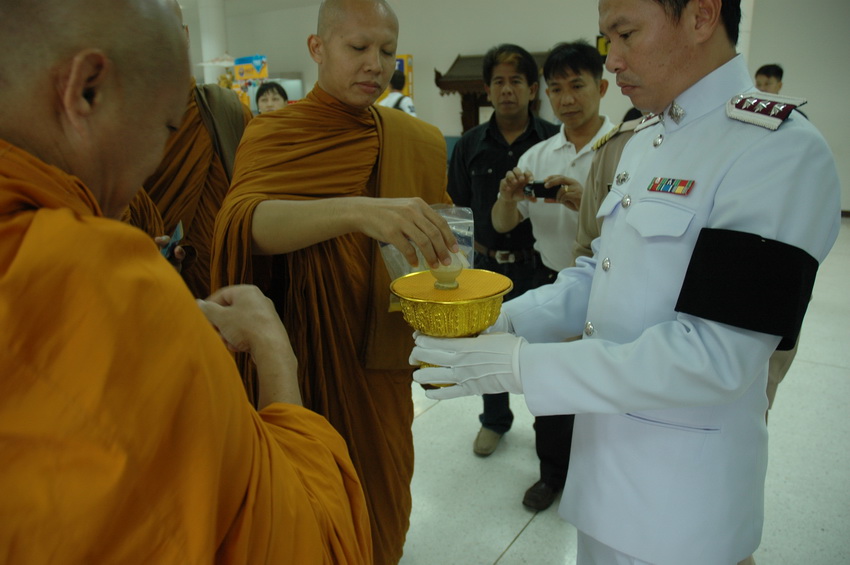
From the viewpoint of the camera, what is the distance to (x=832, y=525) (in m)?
2.15

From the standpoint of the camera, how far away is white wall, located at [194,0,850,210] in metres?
7.87

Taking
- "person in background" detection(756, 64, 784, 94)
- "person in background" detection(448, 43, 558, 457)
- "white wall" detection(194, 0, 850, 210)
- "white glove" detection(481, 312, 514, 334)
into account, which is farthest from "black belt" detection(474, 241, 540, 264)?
"white wall" detection(194, 0, 850, 210)

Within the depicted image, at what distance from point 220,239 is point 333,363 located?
0.45 metres

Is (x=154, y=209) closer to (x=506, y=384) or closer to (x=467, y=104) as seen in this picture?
(x=506, y=384)

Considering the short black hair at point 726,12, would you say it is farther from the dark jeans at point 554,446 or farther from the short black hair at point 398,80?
the short black hair at point 398,80

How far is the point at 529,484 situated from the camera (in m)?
2.47

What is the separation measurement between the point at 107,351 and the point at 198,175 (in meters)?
1.70

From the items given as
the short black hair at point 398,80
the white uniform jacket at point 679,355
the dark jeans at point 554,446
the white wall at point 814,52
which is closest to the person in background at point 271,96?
the short black hair at point 398,80

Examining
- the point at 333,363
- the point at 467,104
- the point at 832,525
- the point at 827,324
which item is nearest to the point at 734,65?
the point at 333,363

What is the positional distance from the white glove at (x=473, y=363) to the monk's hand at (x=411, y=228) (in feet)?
0.56

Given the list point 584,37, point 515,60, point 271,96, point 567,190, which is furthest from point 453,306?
point 584,37

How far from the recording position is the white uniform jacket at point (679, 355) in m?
0.91

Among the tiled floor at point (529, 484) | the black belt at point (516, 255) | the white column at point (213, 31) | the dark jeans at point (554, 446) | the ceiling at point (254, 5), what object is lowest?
the tiled floor at point (529, 484)

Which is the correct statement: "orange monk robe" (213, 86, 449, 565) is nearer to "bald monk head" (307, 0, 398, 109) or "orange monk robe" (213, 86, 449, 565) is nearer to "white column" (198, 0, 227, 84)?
"bald monk head" (307, 0, 398, 109)
